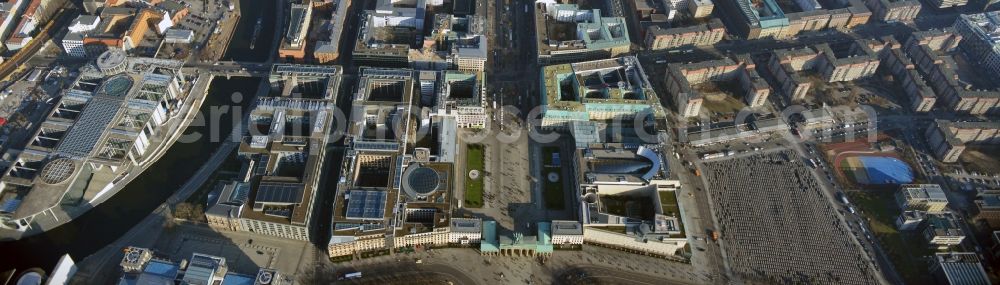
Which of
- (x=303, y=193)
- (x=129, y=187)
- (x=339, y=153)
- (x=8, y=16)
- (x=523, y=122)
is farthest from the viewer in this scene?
(x=8, y=16)

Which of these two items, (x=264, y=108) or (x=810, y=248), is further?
(x=264, y=108)

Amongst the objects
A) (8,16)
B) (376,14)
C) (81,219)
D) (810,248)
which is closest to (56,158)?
(81,219)

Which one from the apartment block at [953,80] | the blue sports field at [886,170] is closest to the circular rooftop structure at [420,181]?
the blue sports field at [886,170]

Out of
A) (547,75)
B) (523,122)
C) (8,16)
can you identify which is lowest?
(523,122)

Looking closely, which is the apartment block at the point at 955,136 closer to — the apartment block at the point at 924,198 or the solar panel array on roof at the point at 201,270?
the apartment block at the point at 924,198

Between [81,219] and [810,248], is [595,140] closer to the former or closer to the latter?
[810,248]
